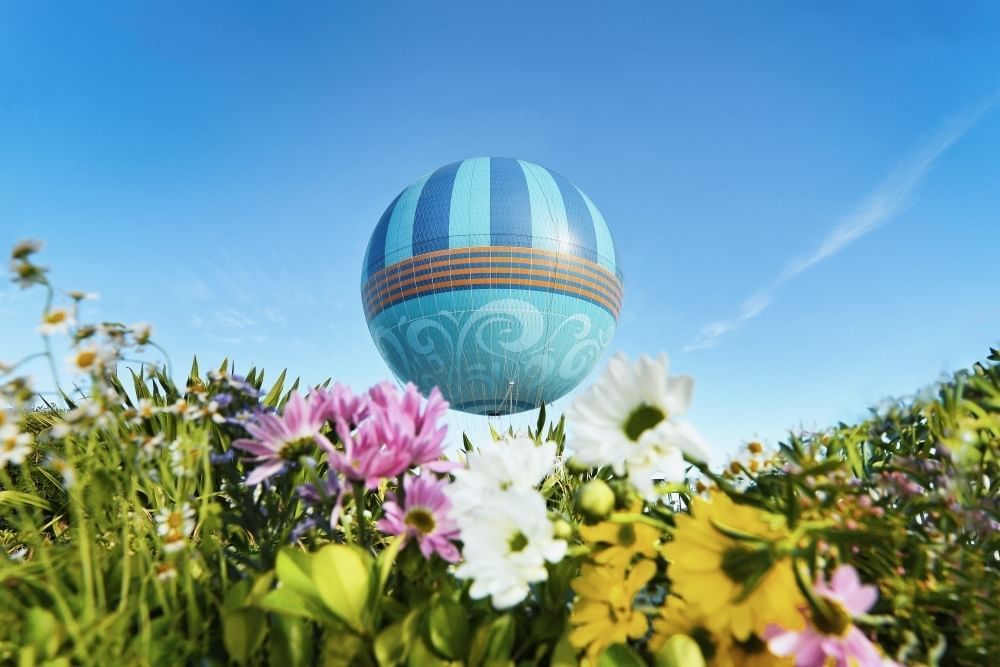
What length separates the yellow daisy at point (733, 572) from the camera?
0.65m

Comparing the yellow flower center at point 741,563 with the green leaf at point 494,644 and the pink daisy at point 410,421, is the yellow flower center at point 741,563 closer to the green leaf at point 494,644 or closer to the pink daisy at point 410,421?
the green leaf at point 494,644

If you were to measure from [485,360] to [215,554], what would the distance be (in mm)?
12890

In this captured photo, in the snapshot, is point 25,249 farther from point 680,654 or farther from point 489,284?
point 489,284

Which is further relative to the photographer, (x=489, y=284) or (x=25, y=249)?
(x=489, y=284)

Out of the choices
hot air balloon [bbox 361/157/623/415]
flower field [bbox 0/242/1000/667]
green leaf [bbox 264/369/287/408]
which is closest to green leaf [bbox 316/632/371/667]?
flower field [bbox 0/242/1000/667]

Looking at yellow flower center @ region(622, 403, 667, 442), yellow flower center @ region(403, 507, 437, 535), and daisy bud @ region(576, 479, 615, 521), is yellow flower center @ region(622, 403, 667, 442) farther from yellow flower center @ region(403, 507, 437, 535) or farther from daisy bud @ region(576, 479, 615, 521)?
yellow flower center @ region(403, 507, 437, 535)

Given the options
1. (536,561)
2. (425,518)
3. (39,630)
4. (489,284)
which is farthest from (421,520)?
(489,284)

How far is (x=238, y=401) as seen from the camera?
44.5 inches

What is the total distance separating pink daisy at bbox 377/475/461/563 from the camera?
856 millimetres

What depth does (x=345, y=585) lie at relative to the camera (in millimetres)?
755

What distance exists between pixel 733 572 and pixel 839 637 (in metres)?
0.11

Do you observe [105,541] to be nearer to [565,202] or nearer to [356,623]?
[356,623]

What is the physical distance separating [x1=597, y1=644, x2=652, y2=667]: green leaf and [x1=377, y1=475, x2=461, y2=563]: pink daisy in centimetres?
23

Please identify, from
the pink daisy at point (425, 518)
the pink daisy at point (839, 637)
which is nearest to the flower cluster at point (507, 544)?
the pink daisy at point (425, 518)
